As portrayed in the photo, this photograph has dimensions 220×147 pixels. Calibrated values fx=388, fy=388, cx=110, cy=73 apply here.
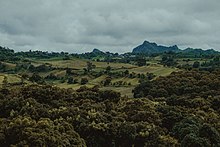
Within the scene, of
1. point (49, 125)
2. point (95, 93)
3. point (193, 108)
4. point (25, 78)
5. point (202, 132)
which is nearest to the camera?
point (49, 125)

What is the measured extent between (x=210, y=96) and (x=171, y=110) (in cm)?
1634

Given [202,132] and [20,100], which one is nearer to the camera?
[202,132]

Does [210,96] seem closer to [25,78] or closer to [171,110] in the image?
[171,110]

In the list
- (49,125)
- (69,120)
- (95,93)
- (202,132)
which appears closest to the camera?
(49,125)

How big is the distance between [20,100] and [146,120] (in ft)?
68.4

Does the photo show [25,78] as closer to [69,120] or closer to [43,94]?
[43,94]

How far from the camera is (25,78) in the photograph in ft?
417

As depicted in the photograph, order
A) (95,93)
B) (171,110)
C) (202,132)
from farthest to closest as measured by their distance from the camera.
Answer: (95,93)
(171,110)
(202,132)

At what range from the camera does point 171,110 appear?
198 feet

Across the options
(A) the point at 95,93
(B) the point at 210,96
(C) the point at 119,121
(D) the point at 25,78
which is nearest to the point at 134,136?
(C) the point at 119,121

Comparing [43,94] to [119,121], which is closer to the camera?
[119,121]

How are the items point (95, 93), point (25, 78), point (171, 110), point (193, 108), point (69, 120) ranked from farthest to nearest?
1. point (25, 78)
2. point (95, 93)
3. point (193, 108)
4. point (171, 110)
5. point (69, 120)

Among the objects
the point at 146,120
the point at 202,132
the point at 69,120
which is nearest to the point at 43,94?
the point at 69,120

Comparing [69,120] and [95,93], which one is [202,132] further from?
[95,93]
